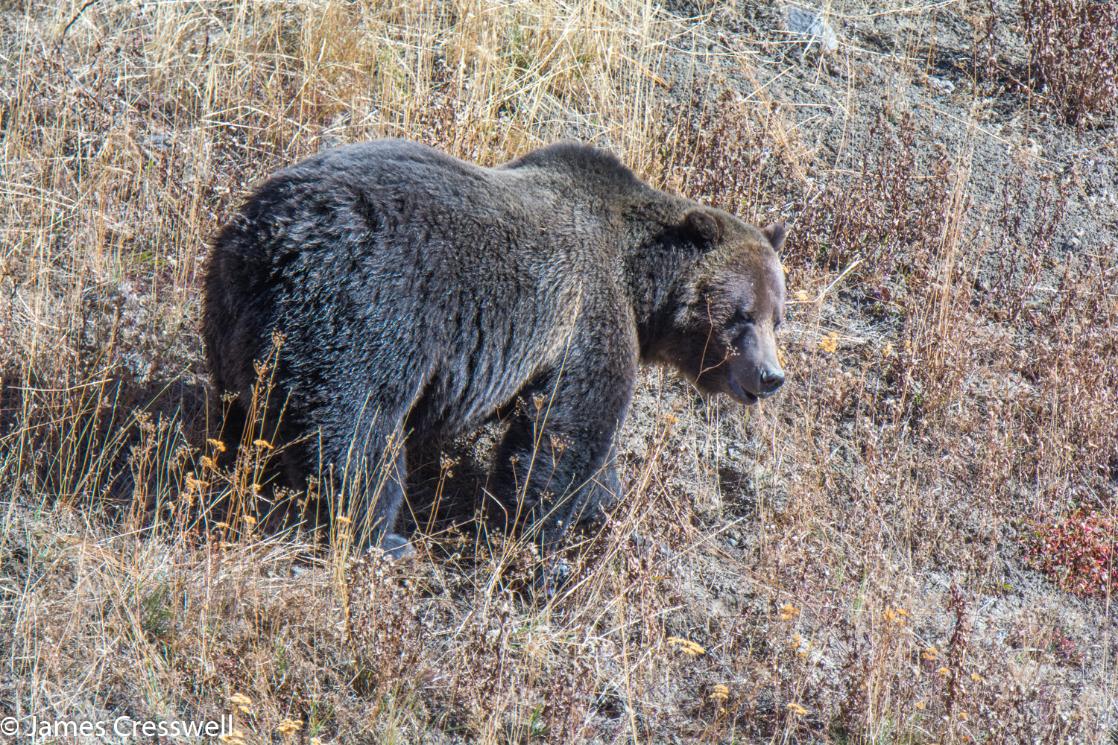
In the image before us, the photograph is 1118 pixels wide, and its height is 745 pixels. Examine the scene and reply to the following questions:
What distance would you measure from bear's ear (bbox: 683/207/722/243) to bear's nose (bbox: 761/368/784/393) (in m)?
0.73

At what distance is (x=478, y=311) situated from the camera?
15.7 ft

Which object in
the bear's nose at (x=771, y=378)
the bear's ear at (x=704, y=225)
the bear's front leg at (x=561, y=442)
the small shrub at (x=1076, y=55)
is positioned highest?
the small shrub at (x=1076, y=55)

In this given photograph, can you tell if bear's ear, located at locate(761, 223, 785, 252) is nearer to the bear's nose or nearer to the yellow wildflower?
the bear's nose

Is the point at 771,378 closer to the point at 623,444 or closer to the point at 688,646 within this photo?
the point at 623,444

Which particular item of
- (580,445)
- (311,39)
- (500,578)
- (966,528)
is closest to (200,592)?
(500,578)

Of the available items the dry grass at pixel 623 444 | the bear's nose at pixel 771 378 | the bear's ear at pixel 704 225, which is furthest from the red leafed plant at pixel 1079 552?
the bear's ear at pixel 704 225

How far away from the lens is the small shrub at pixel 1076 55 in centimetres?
852

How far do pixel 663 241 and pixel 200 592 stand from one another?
2.78m

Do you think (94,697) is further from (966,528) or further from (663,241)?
(966,528)

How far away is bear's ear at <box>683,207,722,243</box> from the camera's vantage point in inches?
213

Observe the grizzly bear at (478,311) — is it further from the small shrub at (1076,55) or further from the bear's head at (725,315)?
the small shrub at (1076,55)

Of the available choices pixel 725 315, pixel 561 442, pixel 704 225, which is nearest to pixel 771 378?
pixel 725 315

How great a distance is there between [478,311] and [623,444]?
1666 millimetres

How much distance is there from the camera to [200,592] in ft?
13.7
